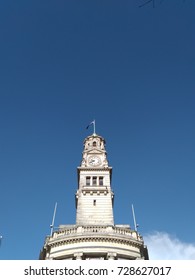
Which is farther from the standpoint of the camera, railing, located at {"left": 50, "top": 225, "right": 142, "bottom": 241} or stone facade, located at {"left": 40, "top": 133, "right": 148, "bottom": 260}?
railing, located at {"left": 50, "top": 225, "right": 142, "bottom": 241}

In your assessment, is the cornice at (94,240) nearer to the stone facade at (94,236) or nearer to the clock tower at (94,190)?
the stone facade at (94,236)

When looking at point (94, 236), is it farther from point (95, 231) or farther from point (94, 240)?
point (95, 231)

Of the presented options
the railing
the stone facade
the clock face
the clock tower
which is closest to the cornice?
the stone facade

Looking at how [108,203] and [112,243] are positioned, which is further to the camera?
[108,203]

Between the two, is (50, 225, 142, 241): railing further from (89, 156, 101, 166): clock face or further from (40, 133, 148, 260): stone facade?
(89, 156, 101, 166): clock face

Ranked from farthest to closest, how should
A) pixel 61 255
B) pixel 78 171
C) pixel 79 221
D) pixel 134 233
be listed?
1. pixel 78 171
2. pixel 79 221
3. pixel 134 233
4. pixel 61 255

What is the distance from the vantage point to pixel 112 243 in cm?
3966

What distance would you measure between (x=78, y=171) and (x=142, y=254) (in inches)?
780

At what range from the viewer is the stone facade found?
128 feet

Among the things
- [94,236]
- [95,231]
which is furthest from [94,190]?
[94,236]

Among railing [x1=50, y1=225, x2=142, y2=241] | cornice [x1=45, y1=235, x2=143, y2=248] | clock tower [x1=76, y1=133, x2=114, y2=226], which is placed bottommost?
cornice [x1=45, y1=235, x2=143, y2=248]

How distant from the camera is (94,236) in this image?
1556 inches
